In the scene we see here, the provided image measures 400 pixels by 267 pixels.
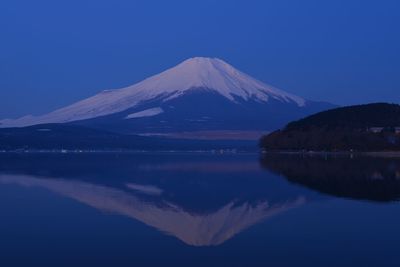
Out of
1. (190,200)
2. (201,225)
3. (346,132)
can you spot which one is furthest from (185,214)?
(346,132)

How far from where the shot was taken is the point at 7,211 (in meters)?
11.4

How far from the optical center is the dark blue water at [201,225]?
24.8 ft

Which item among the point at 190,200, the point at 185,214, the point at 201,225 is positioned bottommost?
the point at 201,225

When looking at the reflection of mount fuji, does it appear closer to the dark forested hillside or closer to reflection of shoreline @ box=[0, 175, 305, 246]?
reflection of shoreline @ box=[0, 175, 305, 246]

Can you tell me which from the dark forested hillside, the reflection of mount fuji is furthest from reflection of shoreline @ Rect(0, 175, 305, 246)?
the dark forested hillside

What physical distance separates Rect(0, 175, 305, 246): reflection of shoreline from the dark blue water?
0.01 meters

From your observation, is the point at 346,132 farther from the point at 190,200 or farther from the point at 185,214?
the point at 185,214

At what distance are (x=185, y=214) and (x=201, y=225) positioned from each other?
4.20 ft

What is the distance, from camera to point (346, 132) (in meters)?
65.4

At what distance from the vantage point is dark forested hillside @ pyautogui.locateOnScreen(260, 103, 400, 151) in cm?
6306

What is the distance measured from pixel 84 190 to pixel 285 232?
7.29m

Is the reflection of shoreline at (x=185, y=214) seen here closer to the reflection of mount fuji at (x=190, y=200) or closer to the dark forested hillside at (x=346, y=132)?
the reflection of mount fuji at (x=190, y=200)

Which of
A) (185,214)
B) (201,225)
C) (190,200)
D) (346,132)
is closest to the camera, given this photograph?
(201,225)

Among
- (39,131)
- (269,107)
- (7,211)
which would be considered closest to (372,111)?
(269,107)
